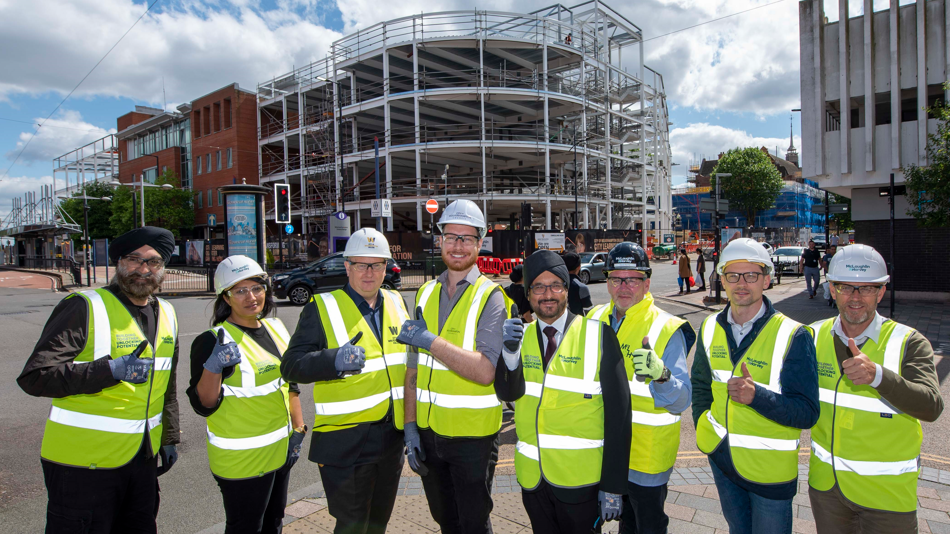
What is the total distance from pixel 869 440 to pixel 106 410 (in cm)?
361

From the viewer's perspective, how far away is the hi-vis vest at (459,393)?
104 inches

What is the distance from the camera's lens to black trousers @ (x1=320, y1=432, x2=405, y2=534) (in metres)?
2.57

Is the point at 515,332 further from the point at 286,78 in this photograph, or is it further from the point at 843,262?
the point at 286,78

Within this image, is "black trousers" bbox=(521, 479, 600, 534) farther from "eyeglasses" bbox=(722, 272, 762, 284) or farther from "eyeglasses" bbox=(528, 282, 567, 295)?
"eyeglasses" bbox=(722, 272, 762, 284)

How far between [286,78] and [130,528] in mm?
45133

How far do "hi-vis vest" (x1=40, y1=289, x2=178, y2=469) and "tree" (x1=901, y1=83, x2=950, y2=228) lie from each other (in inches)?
601

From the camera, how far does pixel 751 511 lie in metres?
2.52

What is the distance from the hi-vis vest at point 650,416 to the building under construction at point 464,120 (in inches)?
1089

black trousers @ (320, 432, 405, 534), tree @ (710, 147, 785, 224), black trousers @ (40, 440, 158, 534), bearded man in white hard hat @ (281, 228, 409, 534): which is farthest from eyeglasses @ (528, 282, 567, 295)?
tree @ (710, 147, 785, 224)

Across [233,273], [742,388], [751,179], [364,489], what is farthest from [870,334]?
[751,179]

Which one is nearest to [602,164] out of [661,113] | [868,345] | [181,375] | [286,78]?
[661,113]

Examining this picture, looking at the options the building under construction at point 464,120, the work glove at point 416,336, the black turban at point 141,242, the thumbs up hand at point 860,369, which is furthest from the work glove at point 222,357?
the building under construction at point 464,120

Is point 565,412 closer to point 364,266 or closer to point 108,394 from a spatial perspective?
point 364,266

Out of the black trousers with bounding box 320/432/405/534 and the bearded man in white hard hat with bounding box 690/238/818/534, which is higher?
the bearded man in white hard hat with bounding box 690/238/818/534
